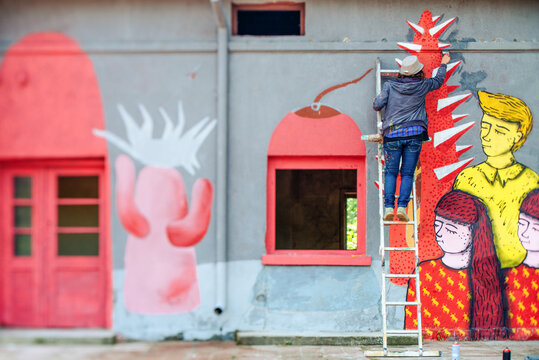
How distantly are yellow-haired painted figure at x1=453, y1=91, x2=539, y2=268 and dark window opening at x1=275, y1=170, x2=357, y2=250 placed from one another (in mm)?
1362

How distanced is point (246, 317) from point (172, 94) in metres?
2.84

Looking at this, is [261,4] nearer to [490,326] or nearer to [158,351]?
[158,351]

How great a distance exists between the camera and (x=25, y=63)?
640 cm

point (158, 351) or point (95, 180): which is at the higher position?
point (95, 180)

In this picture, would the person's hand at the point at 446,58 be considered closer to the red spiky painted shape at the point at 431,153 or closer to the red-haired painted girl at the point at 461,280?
the red spiky painted shape at the point at 431,153

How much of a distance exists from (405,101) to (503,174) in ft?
5.48

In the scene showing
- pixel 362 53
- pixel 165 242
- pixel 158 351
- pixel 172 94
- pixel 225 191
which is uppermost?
pixel 362 53

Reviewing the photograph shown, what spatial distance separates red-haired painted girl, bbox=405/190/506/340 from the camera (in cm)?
621

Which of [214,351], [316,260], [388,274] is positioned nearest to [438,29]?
[388,274]

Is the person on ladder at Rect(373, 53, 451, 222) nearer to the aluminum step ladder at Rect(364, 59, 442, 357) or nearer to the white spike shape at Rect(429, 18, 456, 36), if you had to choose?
the aluminum step ladder at Rect(364, 59, 442, 357)

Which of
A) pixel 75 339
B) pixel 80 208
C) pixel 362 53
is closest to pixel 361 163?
pixel 362 53

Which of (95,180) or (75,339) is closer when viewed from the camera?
(75,339)

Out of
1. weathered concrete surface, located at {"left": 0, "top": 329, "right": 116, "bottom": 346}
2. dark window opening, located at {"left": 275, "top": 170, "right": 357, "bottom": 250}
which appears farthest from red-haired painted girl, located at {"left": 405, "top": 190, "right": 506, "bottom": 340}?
weathered concrete surface, located at {"left": 0, "top": 329, "right": 116, "bottom": 346}

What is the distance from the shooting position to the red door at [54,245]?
6.42 m
